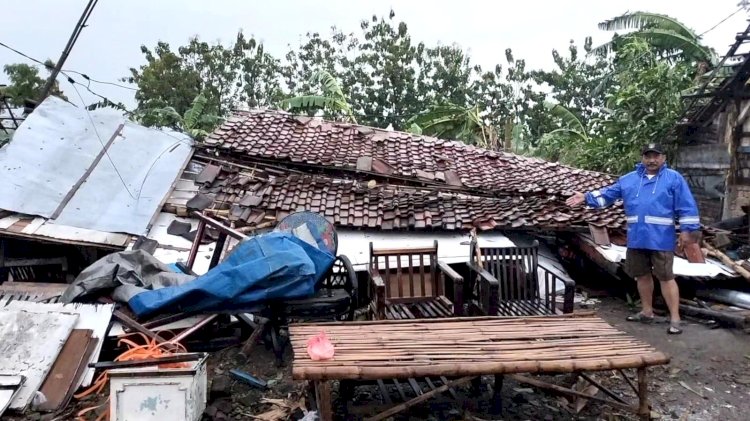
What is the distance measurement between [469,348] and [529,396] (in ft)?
4.03

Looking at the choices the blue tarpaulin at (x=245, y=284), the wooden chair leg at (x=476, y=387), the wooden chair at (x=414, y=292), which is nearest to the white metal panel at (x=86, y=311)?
the blue tarpaulin at (x=245, y=284)

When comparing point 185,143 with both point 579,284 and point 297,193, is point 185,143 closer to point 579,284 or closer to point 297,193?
point 297,193

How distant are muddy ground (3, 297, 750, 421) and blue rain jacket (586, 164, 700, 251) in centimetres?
100

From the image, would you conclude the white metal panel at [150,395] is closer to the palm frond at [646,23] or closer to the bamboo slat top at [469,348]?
the bamboo slat top at [469,348]

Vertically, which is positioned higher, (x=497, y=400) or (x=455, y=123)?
(x=455, y=123)

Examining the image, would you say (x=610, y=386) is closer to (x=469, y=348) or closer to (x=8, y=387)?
(x=469, y=348)

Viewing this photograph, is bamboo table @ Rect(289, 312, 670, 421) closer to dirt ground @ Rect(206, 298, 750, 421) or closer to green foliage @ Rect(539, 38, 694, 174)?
dirt ground @ Rect(206, 298, 750, 421)

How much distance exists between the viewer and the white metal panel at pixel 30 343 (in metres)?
4.19

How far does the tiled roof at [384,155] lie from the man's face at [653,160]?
4146 mm

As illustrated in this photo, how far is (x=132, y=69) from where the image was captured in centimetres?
2720

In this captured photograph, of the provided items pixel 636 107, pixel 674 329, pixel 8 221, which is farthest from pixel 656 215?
pixel 636 107

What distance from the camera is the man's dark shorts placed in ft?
18.0

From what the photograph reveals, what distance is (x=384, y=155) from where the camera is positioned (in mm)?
11047

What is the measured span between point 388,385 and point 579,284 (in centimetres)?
484
